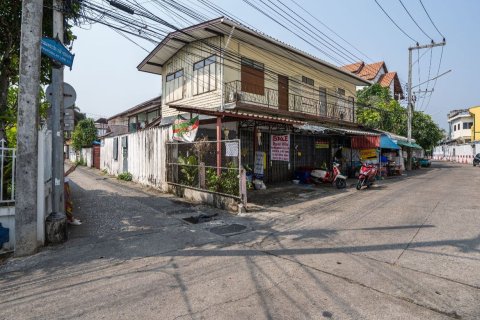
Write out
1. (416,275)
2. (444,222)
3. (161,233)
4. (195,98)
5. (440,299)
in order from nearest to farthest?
(440,299) < (416,275) < (161,233) < (444,222) < (195,98)

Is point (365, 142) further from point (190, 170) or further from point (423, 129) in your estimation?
point (423, 129)

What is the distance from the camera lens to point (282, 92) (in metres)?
15.2

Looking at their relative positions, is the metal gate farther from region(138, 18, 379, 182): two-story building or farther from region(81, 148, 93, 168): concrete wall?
region(138, 18, 379, 182): two-story building

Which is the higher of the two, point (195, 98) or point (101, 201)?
point (195, 98)

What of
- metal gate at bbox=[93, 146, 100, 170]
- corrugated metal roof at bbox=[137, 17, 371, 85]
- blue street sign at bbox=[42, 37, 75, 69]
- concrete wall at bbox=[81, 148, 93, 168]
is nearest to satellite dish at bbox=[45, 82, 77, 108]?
blue street sign at bbox=[42, 37, 75, 69]

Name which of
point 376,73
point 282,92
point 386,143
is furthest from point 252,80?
point 376,73

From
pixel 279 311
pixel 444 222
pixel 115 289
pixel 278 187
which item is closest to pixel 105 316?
pixel 115 289

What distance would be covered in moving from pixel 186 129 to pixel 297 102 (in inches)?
327

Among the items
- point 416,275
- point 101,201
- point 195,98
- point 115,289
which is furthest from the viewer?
point 195,98

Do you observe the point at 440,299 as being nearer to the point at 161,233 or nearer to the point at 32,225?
the point at 161,233

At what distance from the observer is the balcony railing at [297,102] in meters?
12.6

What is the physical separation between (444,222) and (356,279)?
4373 millimetres

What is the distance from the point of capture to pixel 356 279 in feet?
A: 12.9

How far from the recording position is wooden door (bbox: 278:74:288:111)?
15.0 metres
